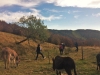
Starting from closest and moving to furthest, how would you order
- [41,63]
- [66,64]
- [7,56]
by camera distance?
[66,64] → [7,56] → [41,63]

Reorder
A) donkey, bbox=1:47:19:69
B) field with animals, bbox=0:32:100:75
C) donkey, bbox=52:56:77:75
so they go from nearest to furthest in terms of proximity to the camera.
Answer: donkey, bbox=52:56:77:75 < field with animals, bbox=0:32:100:75 < donkey, bbox=1:47:19:69

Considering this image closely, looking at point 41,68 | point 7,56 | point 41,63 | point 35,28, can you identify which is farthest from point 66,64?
point 35,28

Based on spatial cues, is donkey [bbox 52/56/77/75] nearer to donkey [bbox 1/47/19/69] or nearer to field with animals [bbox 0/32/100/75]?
field with animals [bbox 0/32/100/75]

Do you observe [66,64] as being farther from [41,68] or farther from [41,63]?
[41,63]

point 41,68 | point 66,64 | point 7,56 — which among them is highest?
→ point 66,64

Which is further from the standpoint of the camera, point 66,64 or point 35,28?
point 35,28

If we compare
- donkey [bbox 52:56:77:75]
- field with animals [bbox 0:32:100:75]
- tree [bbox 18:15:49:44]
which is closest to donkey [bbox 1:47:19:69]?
field with animals [bbox 0:32:100:75]

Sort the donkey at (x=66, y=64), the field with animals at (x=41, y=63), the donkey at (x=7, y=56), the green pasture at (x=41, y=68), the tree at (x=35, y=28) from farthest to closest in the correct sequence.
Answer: the tree at (x=35, y=28) → the donkey at (x=7, y=56) → the field with animals at (x=41, y=63) → the green pasture at (x=41, y=68) → the donkey at (x=66, y=64)

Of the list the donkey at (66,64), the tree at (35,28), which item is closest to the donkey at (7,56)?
the donkey at (66,64)

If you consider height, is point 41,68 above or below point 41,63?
above

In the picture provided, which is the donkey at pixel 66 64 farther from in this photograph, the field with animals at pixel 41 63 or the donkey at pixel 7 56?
the donkey at pixel 7 56

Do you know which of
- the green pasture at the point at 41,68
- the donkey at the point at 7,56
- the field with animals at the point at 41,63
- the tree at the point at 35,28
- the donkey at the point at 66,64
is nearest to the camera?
the donkey at the point at 66,64

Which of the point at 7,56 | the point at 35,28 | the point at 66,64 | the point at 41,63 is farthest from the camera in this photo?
the point at 35,28

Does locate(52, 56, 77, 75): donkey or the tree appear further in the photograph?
the tree
